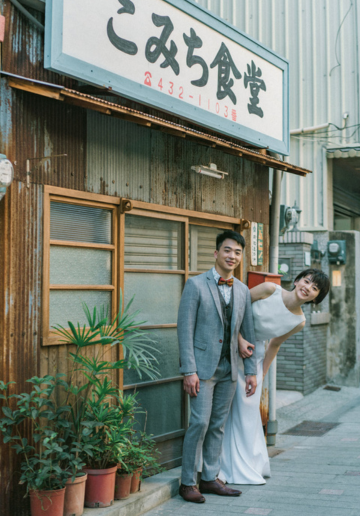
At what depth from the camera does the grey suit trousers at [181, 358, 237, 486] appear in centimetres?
571

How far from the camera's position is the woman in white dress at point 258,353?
6133mm

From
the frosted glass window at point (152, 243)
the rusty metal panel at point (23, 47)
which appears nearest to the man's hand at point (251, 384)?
the frosted glass window at point (152, 243)

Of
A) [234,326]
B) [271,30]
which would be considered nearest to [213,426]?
[234,326]

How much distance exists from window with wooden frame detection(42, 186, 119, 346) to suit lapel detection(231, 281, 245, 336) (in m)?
1.15

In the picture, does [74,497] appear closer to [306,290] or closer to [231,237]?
[231,237]

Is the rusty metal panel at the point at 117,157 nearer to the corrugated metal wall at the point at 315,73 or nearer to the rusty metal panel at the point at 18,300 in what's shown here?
the rusty metal panel at the point at 18,300

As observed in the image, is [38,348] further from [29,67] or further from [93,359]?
[29,67]

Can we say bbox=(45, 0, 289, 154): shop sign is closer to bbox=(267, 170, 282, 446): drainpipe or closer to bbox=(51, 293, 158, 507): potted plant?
bbox=(267, 170, 282, 446): drainpipe

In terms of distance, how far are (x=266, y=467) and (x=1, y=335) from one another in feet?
11.0

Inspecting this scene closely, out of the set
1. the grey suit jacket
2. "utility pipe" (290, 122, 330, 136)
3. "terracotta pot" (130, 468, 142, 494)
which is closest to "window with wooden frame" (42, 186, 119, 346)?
the grey suit jacket

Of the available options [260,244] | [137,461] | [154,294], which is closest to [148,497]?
[137,461]

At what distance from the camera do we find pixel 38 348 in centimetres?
496

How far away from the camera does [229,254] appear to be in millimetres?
5828

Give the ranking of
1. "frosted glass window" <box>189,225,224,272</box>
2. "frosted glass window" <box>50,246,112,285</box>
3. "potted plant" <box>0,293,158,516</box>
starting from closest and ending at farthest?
"potted plant" <box>0,293,158,516</box> < "frosted glass window" <box>50,246,112,285</box> < "frosted glass window" <box>189,225,224,272</box>
